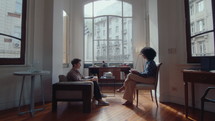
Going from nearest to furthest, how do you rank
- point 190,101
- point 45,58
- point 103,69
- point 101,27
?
point 190,101, point 45,58, point 103,69, point 101,27

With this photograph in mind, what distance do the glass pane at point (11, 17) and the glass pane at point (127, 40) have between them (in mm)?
3644

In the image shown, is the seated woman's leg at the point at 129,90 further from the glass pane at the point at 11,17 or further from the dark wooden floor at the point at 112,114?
the glass pane at the point at 11,17

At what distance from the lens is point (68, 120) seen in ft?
6.87

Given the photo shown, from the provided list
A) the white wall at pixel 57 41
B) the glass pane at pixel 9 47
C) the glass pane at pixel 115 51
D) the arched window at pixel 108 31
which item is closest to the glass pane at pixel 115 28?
the arched window at pixel 108 31

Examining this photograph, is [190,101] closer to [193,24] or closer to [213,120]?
[213,120]

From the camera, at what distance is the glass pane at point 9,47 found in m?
2.60

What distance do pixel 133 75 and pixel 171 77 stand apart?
939 millimetres

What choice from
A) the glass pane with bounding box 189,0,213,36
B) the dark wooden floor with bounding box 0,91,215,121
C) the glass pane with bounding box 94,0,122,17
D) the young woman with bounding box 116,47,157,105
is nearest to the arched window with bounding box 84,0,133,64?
the glass pane with bounding box 94,0,122,17

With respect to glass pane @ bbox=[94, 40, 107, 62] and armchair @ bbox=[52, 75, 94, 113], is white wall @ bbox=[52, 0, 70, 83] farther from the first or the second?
glass pane @ bbox=[94, 40, 107, 62]

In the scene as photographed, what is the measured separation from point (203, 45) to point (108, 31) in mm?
3538

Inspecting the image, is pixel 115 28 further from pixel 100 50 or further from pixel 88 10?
pixel 88 10

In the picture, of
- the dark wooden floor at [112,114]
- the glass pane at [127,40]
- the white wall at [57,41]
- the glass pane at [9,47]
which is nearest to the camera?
the dark wooden floor at [112,114]

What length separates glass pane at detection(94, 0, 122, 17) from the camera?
5.54 m

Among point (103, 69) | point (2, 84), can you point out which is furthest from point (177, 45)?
point (2, 84)
